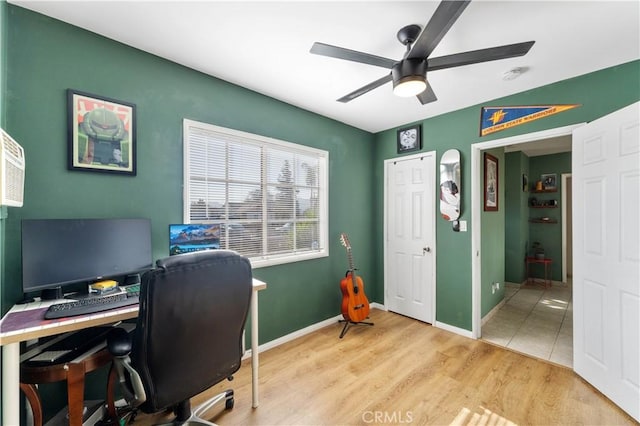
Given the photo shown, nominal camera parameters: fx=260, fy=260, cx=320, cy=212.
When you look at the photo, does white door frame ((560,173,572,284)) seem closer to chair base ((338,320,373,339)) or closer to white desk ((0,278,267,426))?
chair base ((338,320,373,339))

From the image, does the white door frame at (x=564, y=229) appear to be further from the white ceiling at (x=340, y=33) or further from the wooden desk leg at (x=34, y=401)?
the wooden desk leg at (x=34, y=401)

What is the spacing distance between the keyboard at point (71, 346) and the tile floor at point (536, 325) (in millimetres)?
3504

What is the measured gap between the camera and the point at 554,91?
7.96 ft

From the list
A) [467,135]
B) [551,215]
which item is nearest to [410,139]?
[467,135]

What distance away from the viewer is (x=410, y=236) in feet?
11.6

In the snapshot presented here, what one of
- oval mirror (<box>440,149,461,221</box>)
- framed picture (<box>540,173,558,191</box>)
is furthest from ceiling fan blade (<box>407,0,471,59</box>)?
framed picture (<box>540,173,558,191</box>)

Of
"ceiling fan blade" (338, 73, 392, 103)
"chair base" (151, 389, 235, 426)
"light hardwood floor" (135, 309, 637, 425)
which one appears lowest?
"light hardwood floor" (135, 309, 637, 425)

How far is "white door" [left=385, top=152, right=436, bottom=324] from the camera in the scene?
331cm

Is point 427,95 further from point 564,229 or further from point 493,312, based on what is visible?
point 564,229

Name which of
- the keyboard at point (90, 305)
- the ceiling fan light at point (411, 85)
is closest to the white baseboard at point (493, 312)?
the ceiling fan light at point (411, 85)

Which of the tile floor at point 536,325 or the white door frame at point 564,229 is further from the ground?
the white door frame at point 564,229

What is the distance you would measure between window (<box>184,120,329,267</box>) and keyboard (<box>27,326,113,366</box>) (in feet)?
3.14

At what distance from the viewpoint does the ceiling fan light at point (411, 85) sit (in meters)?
1.60

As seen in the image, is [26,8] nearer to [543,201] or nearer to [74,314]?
[74,314]
